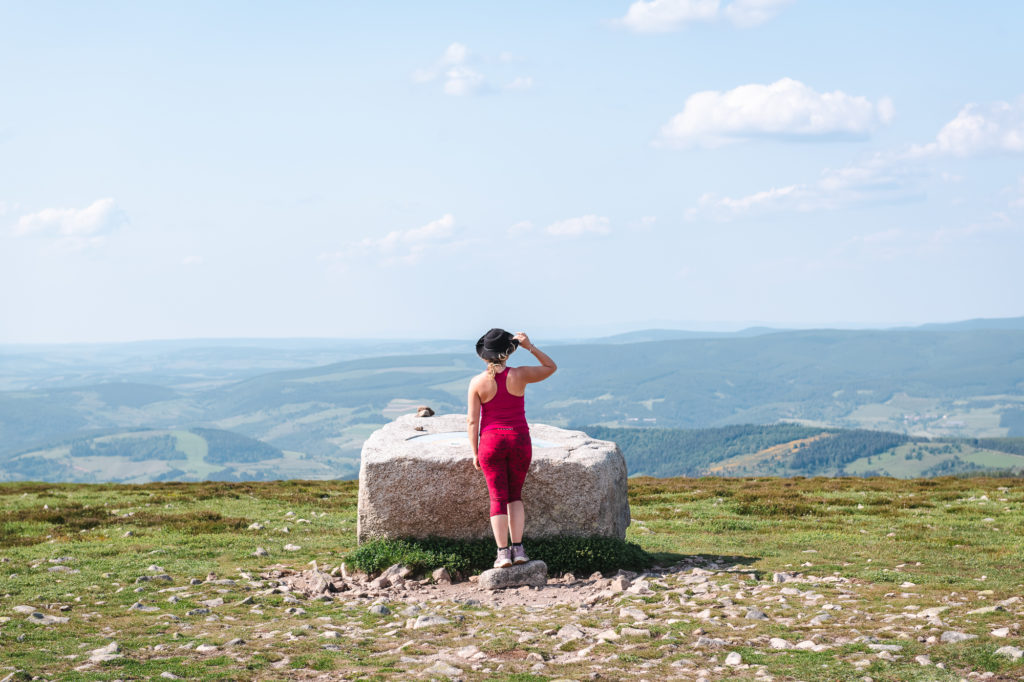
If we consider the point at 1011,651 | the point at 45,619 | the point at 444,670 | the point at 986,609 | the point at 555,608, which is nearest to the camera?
the point at 1011,651

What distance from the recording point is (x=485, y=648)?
11078mm

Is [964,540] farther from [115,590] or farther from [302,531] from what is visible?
[115,590]

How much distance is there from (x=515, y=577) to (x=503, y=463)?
197 cm

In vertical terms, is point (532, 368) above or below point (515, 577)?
above

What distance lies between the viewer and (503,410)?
597 inches

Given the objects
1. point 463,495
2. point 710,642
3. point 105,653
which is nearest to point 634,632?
point 710,642

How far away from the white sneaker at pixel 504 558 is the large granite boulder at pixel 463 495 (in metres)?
1.67

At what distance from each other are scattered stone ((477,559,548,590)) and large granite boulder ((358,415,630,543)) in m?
1.50

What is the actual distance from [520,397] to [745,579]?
196 inches

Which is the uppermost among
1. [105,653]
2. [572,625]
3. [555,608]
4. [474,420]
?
[474,420]

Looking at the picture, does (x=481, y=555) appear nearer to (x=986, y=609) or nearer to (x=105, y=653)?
(x=105, y=653)

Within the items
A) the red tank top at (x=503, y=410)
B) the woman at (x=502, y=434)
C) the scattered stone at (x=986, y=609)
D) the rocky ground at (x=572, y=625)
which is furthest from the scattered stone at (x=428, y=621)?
the scattered stone at (x=986, y=609)

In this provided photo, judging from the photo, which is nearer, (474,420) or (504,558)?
(504,558)

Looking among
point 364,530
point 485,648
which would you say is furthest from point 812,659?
point 364,530
